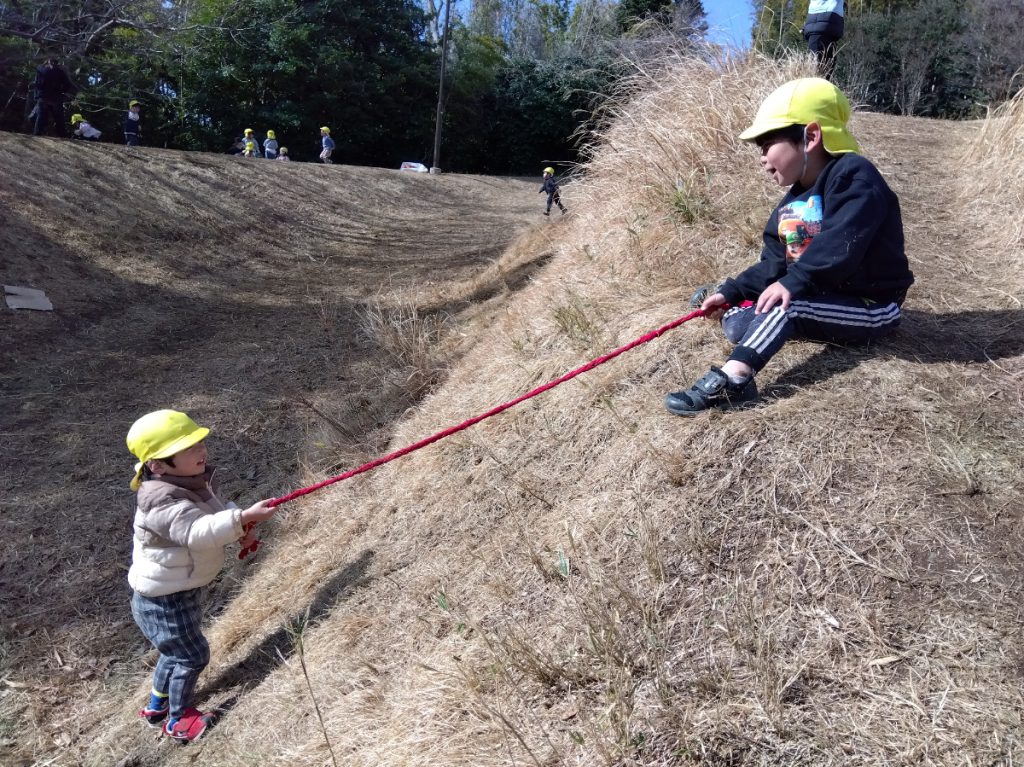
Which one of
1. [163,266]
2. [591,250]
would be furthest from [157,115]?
[591,250]

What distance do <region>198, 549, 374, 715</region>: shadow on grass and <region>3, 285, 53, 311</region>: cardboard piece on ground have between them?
6075mm

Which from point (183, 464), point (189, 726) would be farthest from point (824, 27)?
point (189, 726)

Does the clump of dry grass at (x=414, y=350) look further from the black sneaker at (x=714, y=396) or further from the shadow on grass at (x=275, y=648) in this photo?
the black sneaker at (x=714, y=396)

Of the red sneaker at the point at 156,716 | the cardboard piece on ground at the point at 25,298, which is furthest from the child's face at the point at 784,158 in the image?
the cardboard piece on ground at the point at 25,298

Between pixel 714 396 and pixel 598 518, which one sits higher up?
pixel 714 396

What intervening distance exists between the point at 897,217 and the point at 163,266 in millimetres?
9066

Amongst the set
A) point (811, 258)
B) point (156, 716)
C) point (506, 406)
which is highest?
point (811, 258)

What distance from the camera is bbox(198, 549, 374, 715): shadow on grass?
3502 millimetres

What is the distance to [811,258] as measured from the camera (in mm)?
3158

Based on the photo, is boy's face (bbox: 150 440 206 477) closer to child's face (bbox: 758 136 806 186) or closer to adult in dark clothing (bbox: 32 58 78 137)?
child's face (bbox: 758 136 806 186)

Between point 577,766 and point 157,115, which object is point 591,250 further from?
point 157,115

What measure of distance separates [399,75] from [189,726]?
26902mm

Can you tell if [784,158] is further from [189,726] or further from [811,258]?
[189,726]

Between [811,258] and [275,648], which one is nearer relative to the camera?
[811,258]
